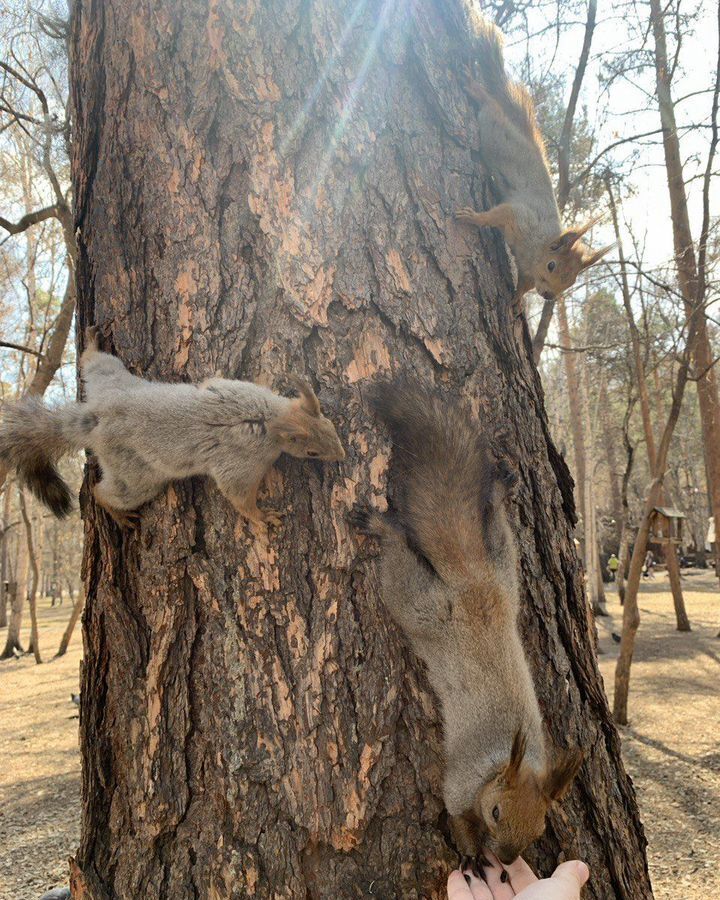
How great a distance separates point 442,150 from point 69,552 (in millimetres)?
45453

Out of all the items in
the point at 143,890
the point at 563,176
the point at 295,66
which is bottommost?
the point at 143,890

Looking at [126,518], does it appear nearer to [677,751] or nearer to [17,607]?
[677,751]

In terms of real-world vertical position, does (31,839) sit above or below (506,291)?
below

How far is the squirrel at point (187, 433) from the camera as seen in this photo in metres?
1.78

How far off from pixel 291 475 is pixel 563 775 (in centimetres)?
106

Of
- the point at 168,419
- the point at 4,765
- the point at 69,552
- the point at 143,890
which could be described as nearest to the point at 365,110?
the point at 168,419

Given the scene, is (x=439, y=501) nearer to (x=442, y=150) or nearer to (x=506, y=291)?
(x=506, y=291)

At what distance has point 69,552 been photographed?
140ft

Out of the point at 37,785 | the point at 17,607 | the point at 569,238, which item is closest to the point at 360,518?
the point at 569,238

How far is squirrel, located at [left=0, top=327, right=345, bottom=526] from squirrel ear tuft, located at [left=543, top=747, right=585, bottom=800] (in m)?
0.97

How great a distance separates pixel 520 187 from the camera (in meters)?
3.38

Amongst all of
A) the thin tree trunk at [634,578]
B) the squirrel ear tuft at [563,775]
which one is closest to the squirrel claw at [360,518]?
the squirrel ear tuft at [563,775]

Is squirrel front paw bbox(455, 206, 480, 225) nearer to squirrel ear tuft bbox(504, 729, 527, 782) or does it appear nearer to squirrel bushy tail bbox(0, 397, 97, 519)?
squirrel bushy tail bbox(0, 397, 97, 519)

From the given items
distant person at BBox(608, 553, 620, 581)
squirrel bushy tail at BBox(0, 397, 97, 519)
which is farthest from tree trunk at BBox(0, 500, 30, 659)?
distant person at BBox(608, 553, 620, 581)
